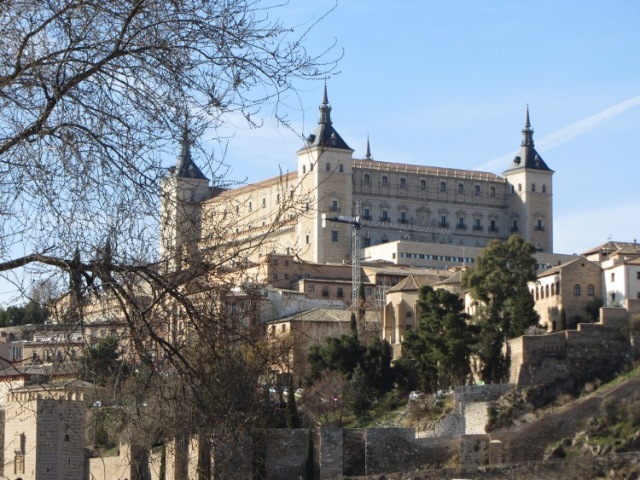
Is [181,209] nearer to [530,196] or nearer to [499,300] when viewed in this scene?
[499,300]

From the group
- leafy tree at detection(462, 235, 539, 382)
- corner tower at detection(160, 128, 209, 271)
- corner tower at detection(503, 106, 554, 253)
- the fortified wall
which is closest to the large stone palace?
corner tower at detection(503, 106, 554, 253)

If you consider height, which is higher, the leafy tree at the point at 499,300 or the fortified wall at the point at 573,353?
the leafy tree at the point at 499,300

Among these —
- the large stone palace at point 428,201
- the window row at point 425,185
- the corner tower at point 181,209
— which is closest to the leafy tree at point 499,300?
the large stone palace at point 428,201

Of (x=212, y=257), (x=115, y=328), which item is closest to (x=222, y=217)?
(x=212, y=257)

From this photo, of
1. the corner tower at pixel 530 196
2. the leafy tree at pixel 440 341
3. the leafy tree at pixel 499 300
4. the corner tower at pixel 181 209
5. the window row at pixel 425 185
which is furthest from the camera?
the corner tower at pixel 530 196

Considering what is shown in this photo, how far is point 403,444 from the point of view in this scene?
42.2 metres

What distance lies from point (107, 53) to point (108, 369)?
4.46 ft

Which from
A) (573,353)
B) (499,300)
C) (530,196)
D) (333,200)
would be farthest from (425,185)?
(573,353)

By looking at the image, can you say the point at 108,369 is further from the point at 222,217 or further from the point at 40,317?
the point at 222,217

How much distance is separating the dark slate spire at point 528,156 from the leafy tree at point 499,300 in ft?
161

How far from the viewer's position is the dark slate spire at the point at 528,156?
9909cm

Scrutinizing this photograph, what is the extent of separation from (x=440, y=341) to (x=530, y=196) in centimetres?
5167

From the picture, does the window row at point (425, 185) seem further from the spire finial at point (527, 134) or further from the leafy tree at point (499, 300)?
the leafy tree at point (499, 300)

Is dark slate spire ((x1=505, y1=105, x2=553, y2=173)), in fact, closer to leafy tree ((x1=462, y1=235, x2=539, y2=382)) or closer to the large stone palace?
the large stone palace
